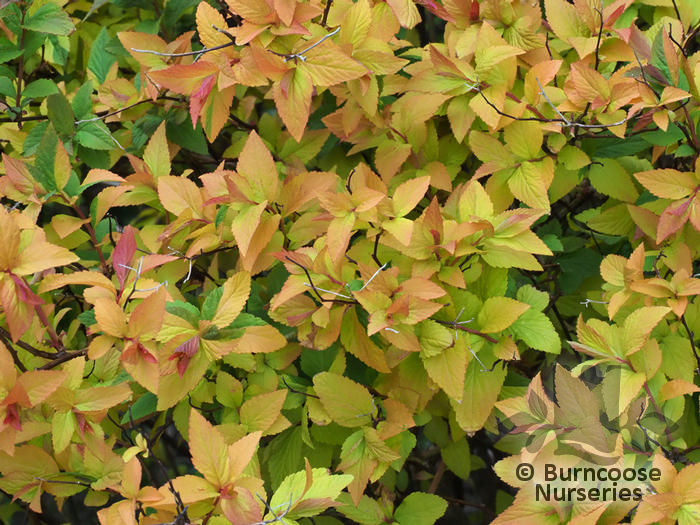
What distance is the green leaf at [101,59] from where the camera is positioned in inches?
63.8

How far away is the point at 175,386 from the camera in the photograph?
42.6 inches

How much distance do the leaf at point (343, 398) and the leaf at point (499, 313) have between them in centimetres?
24

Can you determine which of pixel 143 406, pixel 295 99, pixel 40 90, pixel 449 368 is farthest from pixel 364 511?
pixel 40 90

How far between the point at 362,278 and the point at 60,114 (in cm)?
80

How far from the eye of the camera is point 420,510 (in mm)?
1312

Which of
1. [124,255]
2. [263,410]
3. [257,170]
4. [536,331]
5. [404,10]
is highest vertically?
[404,10]

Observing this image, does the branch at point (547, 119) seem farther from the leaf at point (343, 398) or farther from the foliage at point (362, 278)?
the leaf at point (343, 398)

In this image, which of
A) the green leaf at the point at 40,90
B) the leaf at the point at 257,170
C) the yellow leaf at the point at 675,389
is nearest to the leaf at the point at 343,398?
the leaf at the point at 257,170

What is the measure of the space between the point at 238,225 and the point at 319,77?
0.94ft

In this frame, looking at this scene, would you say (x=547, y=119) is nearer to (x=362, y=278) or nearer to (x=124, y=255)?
(x=362, y=278)

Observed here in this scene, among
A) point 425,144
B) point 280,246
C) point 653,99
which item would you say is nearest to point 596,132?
point 653,99

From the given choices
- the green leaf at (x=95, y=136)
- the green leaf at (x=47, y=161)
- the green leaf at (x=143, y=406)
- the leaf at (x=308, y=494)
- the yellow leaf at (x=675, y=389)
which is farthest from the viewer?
the green leaf at (x=95, y=136)

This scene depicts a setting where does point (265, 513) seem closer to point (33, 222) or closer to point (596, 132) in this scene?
point (33, 222)

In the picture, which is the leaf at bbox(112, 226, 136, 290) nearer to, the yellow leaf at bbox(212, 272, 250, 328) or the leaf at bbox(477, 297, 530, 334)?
the yellow leaf at bbox(212, 272, 250, 328)
